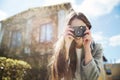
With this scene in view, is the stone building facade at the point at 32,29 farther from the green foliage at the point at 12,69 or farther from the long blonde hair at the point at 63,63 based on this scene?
the long blonde hair at the point at 63,63

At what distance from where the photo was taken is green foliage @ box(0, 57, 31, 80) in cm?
317

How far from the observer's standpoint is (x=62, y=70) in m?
2.07

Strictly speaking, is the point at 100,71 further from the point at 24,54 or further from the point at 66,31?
the point at 24,54

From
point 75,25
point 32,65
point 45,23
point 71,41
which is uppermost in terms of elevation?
point 45,23

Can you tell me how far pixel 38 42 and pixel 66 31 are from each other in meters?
1.98

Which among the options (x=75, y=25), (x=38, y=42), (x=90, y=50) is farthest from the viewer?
(x=38, y=42)

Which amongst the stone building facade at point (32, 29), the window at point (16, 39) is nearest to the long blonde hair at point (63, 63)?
the stone building facade at point (32, 29)

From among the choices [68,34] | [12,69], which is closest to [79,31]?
[68,34]

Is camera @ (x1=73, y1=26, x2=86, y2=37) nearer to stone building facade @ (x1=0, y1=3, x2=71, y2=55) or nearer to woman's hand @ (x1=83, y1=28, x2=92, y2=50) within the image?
woman's hand @ (x1=83, y1=28, x2=92, y2=50)

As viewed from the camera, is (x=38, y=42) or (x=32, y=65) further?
(x=38, y=42)

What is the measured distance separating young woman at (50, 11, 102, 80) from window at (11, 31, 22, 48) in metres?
2.12

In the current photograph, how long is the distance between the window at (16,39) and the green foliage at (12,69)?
2.21 ft

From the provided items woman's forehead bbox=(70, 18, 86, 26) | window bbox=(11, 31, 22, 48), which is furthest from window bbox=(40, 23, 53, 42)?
woman's forehead bbox=(70, 18, 86, 26)

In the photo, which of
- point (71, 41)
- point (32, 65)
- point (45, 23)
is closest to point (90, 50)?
point (71, 41)
